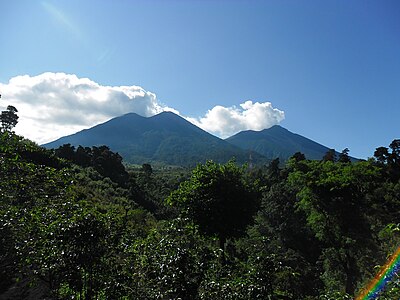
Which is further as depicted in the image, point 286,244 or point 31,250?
point 286,244

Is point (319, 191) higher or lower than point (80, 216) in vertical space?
higher

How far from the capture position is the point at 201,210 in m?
11.7

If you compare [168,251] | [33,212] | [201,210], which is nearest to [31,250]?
[33,212]

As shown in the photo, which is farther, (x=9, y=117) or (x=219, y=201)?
(x=9, y=117)

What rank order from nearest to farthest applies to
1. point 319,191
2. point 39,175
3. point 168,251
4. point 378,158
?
point 168,251
point 39,175
point 319,191
point 378,158

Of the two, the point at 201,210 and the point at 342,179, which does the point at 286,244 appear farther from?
the point at 201,210

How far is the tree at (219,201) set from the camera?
11.6 meters

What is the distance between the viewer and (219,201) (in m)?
11.5

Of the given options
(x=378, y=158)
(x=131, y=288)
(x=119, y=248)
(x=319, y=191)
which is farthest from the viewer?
(x=378, y=158)

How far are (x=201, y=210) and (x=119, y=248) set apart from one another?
20.4ft

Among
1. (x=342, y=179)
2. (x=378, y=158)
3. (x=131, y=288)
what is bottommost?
(x=131, y=288)

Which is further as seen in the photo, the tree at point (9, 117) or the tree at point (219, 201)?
the tree at point (9, 117)

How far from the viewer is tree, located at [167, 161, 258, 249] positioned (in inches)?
456

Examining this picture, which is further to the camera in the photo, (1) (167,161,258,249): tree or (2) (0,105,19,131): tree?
(2) (0,105,19,131): tree
